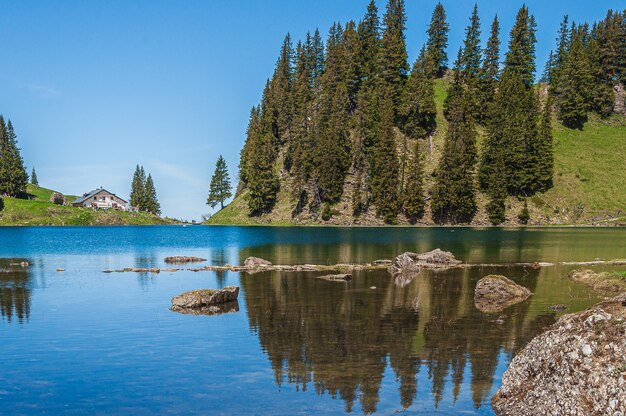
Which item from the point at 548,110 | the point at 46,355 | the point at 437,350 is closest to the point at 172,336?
the point at 46,355

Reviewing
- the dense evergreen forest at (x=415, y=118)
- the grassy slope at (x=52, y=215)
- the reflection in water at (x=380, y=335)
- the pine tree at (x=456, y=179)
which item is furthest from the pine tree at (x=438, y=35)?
the reflection in water at (x=380, y=335)

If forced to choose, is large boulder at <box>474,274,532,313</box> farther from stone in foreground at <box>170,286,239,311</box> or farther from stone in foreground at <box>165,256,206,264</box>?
stone in foreground at <box>165,256,206,264</box>

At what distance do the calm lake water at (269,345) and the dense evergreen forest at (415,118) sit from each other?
319ft

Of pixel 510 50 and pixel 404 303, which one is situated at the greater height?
pixel 510 50

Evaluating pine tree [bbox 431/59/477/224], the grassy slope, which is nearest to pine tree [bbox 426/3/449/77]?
pine tree [bbox 431/59/477/224]

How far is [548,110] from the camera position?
493ft

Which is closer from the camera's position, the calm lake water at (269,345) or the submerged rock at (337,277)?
the calm lake water at (269,345)

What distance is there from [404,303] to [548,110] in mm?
140772

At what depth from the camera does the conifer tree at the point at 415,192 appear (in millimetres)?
136375

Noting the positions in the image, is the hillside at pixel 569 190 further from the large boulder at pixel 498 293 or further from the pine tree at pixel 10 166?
the large boulder at pixel 498 293

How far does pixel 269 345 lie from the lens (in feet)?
72.1

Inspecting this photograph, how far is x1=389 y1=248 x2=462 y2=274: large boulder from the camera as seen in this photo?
47.3 metres

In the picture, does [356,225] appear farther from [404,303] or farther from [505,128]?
[404,303]

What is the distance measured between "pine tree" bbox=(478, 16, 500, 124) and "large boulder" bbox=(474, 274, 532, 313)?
131 metres
